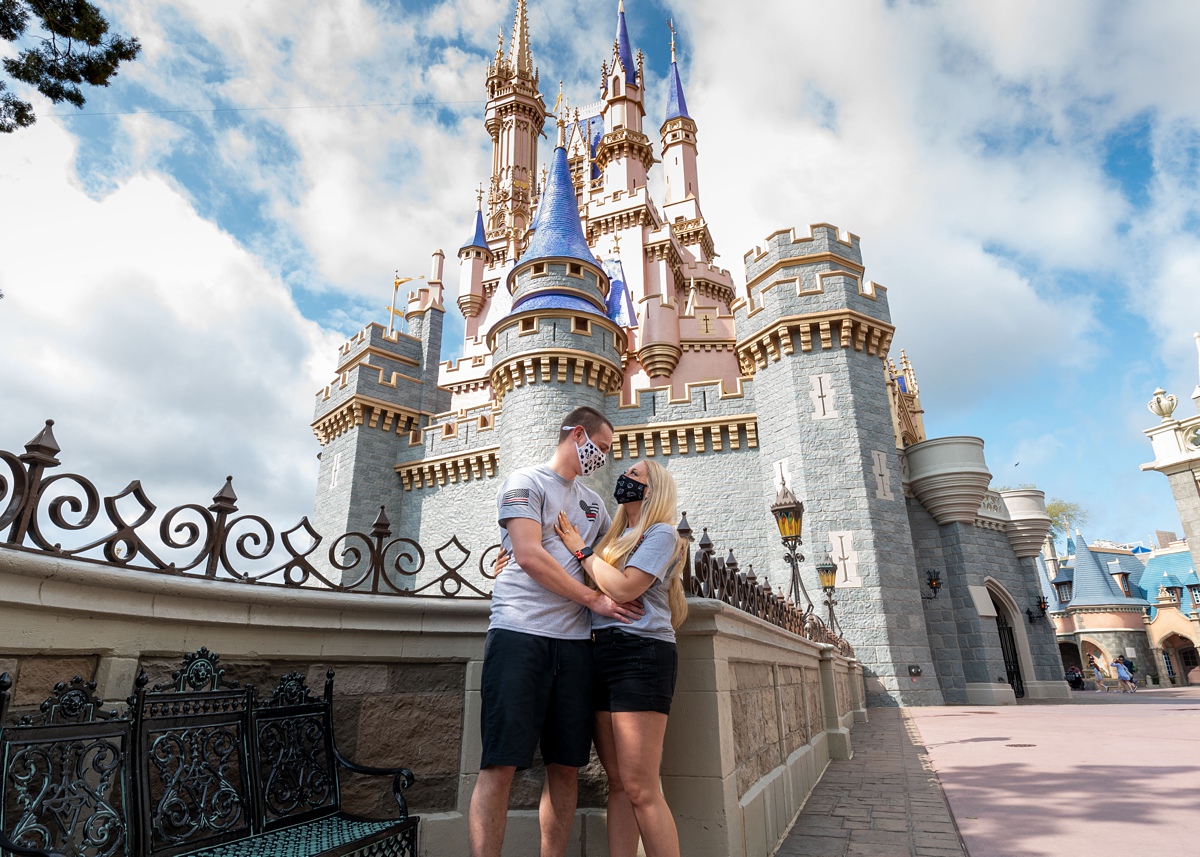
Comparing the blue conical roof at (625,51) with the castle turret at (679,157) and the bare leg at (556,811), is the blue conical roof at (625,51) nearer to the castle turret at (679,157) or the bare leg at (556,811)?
the castle turret at (679,157)

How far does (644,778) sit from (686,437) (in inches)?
597

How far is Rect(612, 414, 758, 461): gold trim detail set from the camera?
16922mm

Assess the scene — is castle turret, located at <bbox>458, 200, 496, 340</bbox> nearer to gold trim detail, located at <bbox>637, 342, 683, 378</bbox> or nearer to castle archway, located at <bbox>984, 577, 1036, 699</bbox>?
gold trim detail, located at <bbox>637, 342, 683, 378</bbox>

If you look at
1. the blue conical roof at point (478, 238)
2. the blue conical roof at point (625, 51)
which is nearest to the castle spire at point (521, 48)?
the blue conical roof at point (625, 51)

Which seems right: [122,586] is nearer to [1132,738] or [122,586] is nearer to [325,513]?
[1132,738]

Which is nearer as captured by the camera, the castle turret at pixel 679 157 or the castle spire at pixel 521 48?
the castle turret at pixel 679 157

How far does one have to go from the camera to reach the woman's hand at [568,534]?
8.48 ft

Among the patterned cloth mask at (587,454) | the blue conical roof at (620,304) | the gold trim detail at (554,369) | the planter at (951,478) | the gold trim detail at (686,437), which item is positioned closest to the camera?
the patterned cloth mask at (587,454)

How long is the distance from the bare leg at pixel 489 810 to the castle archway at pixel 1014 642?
1913cm

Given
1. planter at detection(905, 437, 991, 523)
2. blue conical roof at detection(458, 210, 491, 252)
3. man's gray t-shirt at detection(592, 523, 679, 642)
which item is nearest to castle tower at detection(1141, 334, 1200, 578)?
planter at detection(905, 437, 991, 523)

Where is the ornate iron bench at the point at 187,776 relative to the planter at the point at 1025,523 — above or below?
below

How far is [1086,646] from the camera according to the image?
3406 cm

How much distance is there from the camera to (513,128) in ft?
129

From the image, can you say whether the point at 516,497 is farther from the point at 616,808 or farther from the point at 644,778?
the point at 616,808
